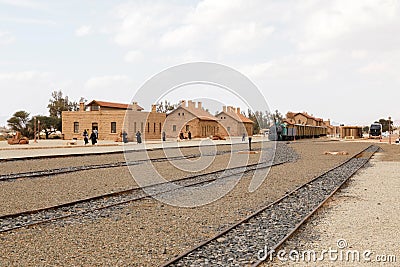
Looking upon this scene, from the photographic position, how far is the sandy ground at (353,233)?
6324mm

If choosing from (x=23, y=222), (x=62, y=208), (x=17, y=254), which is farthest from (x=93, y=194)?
(x=17, y=254)

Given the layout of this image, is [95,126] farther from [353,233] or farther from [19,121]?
[353,233]

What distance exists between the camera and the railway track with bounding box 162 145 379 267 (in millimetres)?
6324

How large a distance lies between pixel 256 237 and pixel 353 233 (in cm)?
175

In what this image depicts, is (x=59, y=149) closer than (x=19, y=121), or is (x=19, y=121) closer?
(x=59, y=149)

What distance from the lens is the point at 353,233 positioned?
26.2 feet

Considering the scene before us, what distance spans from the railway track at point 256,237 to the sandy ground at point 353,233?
249 millimetres

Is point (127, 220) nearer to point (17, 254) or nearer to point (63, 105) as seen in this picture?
point (17, 254)

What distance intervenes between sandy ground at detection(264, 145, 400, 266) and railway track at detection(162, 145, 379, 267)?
25cm

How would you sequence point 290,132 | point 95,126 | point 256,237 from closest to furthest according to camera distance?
point 256,237
point 95,126
point 290,132

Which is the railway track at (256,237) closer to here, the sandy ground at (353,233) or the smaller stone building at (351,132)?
the sandy ground at (353,233)

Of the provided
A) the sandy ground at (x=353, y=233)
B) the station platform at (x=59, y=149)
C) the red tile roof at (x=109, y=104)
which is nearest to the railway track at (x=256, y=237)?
the sandy ground at (x=353, y=233)

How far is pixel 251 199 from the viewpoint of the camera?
483 inches

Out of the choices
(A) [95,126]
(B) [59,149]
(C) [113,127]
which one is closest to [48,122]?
(A) [95,126]
